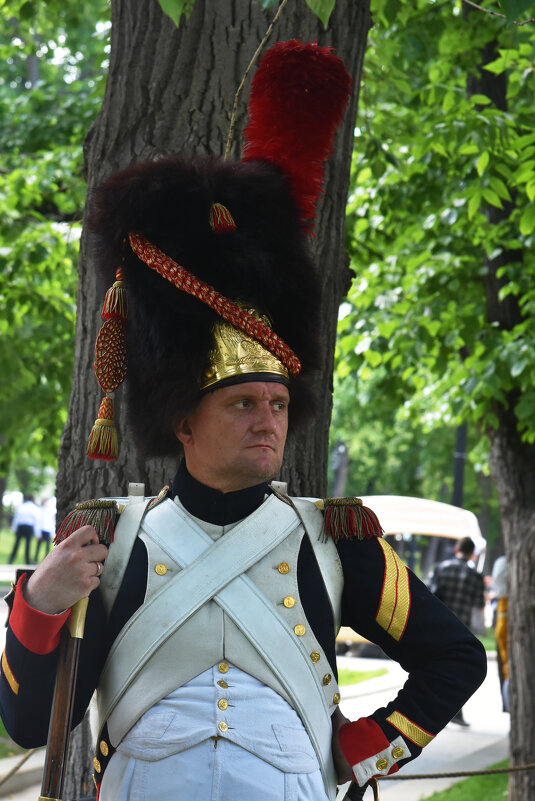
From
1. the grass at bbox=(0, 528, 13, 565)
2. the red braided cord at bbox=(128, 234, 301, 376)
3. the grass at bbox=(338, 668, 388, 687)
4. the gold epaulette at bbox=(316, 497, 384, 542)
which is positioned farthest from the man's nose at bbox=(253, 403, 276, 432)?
the grass at bbox=(0, 528, 13, 565)

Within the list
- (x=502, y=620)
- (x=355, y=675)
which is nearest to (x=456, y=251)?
(x=502, y=620)

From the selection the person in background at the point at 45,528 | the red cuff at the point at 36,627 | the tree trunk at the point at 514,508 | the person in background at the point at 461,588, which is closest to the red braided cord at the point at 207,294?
the red cuff at the point at 36,627

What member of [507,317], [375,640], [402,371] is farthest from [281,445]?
[402,371]

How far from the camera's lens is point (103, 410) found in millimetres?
2660

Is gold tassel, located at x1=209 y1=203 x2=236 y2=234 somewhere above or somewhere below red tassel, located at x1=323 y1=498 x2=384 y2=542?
above

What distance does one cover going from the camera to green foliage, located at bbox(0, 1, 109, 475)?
7172mm

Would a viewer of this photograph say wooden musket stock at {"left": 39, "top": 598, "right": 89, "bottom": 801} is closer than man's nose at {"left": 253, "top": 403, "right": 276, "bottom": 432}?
Yes

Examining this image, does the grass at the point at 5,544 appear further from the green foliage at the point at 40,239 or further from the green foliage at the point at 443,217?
the green foliage at the point at 443,217

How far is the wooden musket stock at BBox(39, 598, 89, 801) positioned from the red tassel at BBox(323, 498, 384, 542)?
2.11 feet

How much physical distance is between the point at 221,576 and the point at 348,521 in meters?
0.35

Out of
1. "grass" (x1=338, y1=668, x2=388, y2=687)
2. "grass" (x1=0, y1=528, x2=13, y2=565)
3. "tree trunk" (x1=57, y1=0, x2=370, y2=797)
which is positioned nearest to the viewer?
"tree trunk" (x1=57, y1=0, x2=370, y2=797)

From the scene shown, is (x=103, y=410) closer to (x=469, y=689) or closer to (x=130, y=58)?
(x=469, y=689)

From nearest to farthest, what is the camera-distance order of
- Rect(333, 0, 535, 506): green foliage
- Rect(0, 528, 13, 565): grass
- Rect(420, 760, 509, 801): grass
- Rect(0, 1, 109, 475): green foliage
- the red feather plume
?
the red feather plume < Rect(333, 0, 535, 506): green foliage < Rect(0, 1, 109, 475): green foliage < Rect(420, 760, 509, 801): grass < Rect(0, 528, 13, 565): grass

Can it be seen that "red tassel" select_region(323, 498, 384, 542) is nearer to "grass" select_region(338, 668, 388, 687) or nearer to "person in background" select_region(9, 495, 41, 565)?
"grass" select_region(338, 668, 388, 687)
